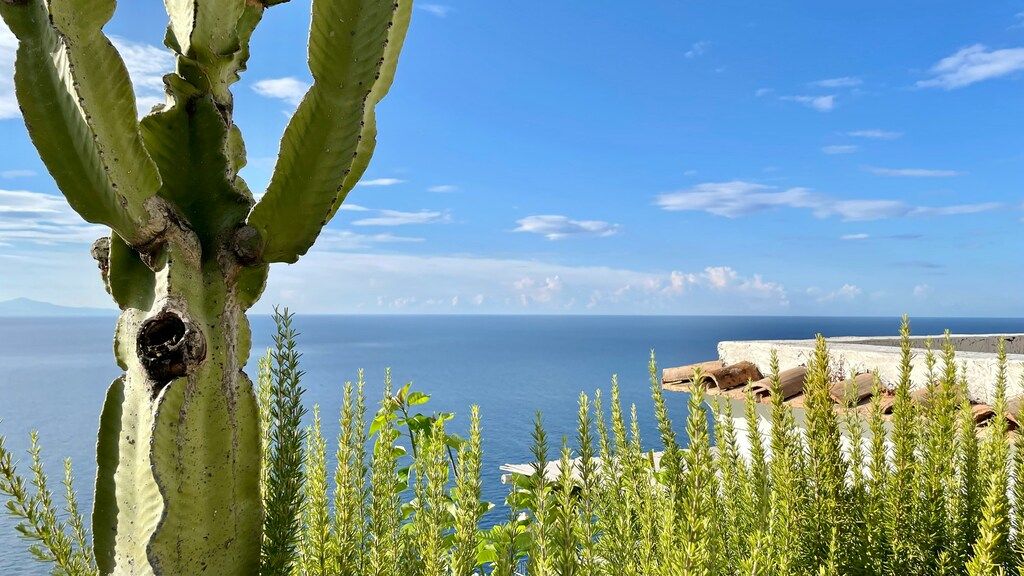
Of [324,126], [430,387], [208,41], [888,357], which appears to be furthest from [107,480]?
[430,387]

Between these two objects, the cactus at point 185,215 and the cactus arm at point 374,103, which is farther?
the cactus arm at point 374,103

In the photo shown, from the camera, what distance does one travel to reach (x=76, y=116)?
1523 millimetres

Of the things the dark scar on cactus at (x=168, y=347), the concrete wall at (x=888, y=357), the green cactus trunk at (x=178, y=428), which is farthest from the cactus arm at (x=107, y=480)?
the concrete wall at (x=888, y=357)

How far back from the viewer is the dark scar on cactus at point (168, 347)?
1448mm

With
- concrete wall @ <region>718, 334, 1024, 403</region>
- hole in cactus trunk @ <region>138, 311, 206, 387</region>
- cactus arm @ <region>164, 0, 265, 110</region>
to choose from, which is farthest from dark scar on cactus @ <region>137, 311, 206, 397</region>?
concrete wall @ <region>718, 334, 1024, 403</region>

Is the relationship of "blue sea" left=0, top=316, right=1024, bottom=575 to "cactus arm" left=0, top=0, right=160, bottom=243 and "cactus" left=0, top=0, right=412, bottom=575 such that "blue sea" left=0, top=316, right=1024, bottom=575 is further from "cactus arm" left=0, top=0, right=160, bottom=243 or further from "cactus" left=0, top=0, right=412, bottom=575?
"cactus arm" left=0, top=0, right=160, bottom=243

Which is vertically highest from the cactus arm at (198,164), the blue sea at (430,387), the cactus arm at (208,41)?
the cactus arm at (208,41)

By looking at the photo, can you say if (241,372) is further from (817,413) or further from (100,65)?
(817,413)

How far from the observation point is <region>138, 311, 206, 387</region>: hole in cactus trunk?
145cm

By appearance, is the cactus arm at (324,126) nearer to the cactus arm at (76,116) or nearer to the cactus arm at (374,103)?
the cactus arm at (374,103)

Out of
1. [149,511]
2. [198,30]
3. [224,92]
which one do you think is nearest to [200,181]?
[224,92]

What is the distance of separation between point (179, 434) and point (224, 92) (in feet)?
3.02

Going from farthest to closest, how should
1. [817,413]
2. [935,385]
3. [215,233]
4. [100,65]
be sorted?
1. [935,385]
2. [817,413]
3. [215,233]
4. [100,65]

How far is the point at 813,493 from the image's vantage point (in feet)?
6.59
